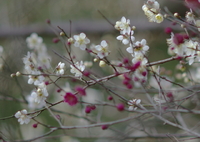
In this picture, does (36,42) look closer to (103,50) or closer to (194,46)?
(103,50)

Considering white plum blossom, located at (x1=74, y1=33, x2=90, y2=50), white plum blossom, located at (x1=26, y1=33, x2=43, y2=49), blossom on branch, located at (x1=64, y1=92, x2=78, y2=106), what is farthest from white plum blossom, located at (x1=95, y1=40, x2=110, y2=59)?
white plum blossom, located at (x1=26, y1=33, x2=43, y2=49)

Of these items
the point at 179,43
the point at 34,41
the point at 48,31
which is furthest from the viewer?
the point at 48,31

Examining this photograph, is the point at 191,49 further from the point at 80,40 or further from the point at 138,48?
the point at 80,40

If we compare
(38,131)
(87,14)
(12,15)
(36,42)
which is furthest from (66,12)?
(36,42)

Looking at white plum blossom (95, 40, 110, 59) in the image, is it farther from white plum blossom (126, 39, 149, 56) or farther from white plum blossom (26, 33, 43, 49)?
white plum blossom (26, 33, 43, 49)

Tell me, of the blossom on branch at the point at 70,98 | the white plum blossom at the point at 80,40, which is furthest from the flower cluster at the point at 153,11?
the blossom on branch at the point at 70,98

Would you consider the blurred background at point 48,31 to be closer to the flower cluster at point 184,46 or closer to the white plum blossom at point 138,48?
the white plum blossom at point 138,48

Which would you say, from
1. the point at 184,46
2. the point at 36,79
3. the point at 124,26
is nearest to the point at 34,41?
the point at 36,79

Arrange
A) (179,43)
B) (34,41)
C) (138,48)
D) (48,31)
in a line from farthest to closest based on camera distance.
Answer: (48,31)
(34,41)
(138,48)
(179,43)
